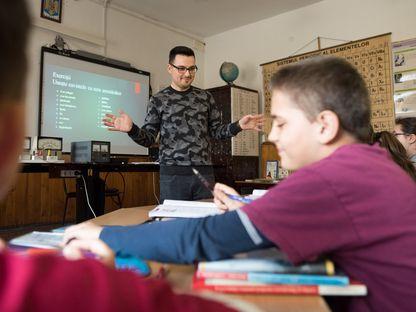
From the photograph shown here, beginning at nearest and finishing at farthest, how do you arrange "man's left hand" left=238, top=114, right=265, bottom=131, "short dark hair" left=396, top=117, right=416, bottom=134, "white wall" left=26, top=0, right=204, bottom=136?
1. "man's left hand" left=238, top=114, right=265, bottom=131
2. "short dark hair" left=396, top=117, right=416, bottom=134
3. "white wall" left=26, top=0, right=204, bottom=136

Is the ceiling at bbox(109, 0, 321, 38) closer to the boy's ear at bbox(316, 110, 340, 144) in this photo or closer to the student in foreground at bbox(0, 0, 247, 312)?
the boy's ear at bbox(316, 110, 340, 144)

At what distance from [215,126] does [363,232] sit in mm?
1690

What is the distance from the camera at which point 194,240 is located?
0.60 m

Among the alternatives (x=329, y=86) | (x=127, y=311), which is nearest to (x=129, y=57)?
(x=329, y=86)

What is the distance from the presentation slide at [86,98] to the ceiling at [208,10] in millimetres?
864

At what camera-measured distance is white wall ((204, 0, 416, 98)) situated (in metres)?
3.82

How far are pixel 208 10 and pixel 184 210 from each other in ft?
13.7

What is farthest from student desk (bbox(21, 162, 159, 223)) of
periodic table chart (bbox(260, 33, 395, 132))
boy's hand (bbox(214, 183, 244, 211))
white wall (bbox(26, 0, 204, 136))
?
periodic table chart (bbox(260, 33, 395, 132))

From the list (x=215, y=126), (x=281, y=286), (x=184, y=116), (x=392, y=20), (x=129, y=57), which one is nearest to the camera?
(x=281, y=286)

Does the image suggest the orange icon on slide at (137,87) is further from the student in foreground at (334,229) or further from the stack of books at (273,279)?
the stack of books at (273,279)

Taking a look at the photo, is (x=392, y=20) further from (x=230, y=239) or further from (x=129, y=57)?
(x=230, y=239)

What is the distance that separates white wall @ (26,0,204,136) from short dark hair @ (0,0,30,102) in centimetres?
367

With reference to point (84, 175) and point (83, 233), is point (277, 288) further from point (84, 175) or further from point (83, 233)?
point (84, 175)

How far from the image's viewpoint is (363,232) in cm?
54
